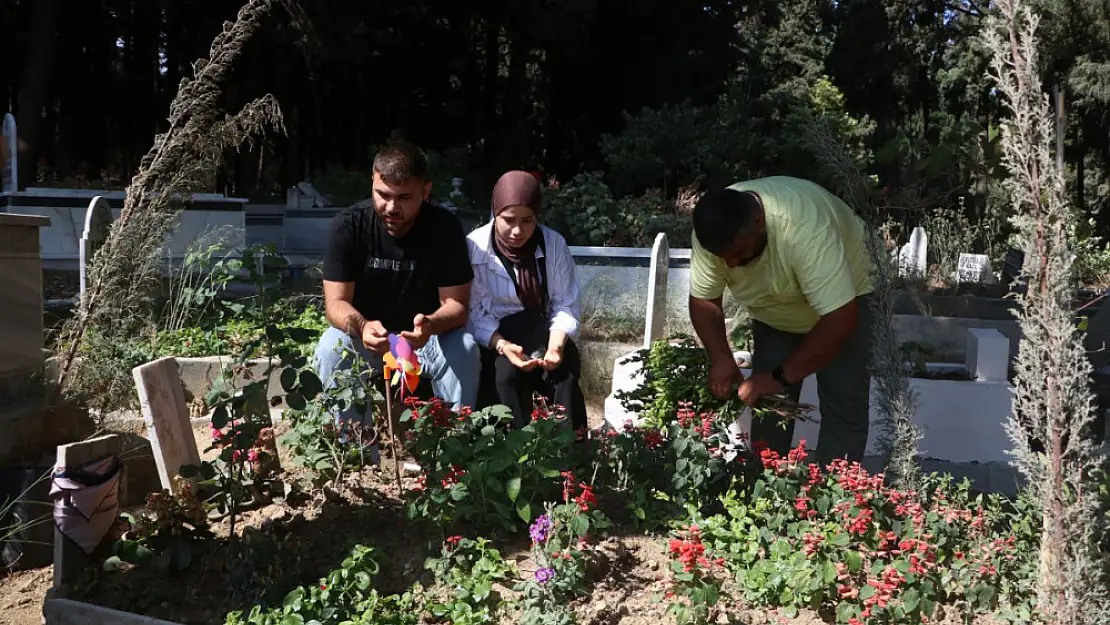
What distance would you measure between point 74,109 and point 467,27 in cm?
946

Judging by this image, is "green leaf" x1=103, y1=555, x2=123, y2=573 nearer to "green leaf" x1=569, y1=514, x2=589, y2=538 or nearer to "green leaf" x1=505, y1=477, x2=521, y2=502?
"green leaf" x1=505, y1=477, x2=521, y2=502

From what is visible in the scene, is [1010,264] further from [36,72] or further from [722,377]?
[36,72]

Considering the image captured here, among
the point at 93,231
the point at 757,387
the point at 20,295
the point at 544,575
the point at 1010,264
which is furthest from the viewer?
the point at 1010,264

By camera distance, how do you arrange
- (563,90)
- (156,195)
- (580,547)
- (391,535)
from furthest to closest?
(563,90), (156,195), (391,535), (580,547)

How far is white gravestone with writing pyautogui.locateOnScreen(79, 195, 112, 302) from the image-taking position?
589 cm

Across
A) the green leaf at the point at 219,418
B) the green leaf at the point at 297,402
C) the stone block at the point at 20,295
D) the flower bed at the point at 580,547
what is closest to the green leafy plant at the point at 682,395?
the flower bed at the point at 580,547

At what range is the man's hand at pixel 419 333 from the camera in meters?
3.54

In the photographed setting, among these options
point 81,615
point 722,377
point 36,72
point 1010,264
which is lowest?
point 81,615

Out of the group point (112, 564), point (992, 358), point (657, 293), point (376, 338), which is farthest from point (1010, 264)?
point (112, 564)

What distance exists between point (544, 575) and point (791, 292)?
1523mm

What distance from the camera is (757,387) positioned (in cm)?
331

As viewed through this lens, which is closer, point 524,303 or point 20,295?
point 20,295

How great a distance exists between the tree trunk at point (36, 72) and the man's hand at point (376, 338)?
1213 centimetres

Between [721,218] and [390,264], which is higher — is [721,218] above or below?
above
